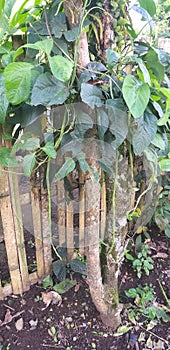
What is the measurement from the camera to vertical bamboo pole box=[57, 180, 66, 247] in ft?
4.01

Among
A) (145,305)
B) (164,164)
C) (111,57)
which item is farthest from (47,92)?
(145,305)

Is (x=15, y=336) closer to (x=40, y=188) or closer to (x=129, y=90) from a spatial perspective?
(x=40, y=188)

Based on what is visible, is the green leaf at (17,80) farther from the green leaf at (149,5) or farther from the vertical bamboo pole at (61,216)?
the vertical bamboo pole at (61,216)

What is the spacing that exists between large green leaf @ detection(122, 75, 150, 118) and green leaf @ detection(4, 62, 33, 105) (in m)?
0.22

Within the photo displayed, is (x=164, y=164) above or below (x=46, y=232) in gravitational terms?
above

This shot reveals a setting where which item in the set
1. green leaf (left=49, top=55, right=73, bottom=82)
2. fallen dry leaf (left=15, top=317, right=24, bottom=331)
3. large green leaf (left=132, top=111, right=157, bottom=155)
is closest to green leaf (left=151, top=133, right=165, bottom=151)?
large green leaf (left=132, top=111, right=157, bottom=155)

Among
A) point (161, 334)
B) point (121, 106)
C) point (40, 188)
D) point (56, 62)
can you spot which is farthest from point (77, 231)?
point (56, 62)

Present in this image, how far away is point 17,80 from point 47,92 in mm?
77

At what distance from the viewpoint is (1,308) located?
1.39 metres

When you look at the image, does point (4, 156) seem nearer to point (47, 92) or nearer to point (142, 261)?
point (47, 92)

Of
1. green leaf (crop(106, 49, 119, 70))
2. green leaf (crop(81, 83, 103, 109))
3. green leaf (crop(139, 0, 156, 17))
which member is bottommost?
green leaf (crop(81, 83, 103, 109))

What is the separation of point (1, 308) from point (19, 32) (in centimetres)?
118

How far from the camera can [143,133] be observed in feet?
2.43

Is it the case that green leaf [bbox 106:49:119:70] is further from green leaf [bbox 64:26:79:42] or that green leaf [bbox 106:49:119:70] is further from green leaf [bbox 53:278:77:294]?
green leaf [bbox 53:278:77:294]
